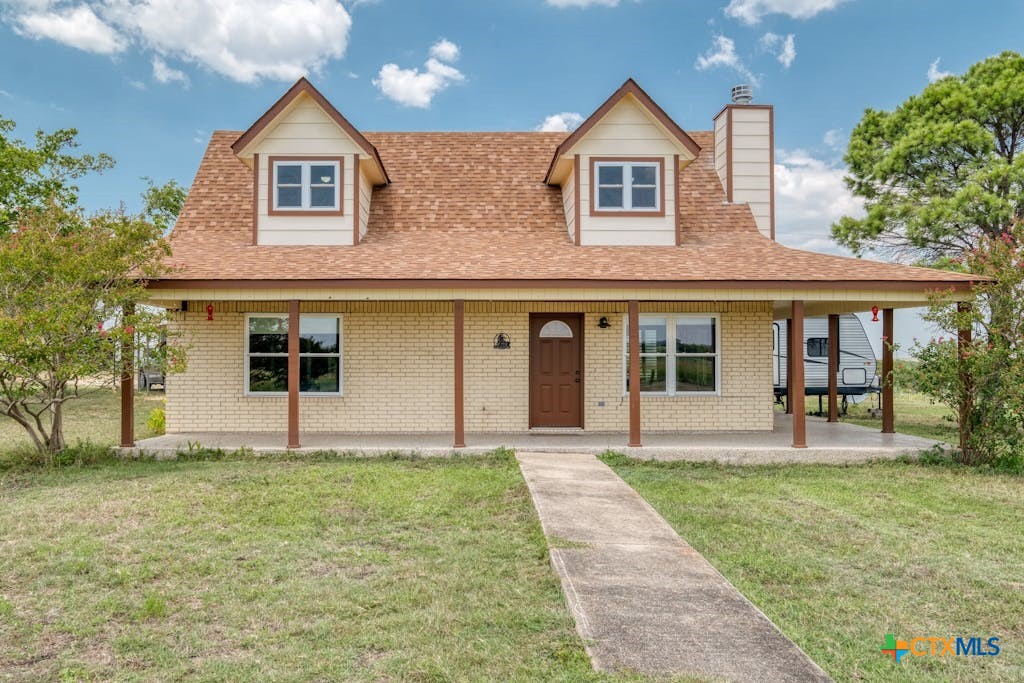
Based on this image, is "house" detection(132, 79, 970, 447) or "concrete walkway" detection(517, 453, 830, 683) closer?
"concrete walkway" detection(517, 453, 830, 683)

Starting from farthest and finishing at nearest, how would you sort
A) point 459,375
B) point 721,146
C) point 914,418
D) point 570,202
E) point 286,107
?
point 914,418 < point 721,146 < point 570,202 < point 286,107 < point 459,375

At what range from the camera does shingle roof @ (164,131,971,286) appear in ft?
35.6

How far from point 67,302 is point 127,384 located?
181 cm

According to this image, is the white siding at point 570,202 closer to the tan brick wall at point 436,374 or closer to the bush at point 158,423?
the tan brick wall at point 436,374

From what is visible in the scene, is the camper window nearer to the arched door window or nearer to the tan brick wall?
the tan brick wall

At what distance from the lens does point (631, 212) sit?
1320cm

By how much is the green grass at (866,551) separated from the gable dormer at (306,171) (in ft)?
23.1

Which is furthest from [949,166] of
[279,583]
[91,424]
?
[91,424]

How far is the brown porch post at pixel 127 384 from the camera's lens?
10133mm

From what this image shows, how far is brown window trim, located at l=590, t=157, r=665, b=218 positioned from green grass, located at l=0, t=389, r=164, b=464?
353 inches

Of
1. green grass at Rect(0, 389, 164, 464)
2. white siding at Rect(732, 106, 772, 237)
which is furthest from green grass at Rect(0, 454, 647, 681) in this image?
white siding at Rect(732, 106, 772, 237)

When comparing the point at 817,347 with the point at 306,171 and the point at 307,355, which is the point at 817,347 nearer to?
the point at 307,355

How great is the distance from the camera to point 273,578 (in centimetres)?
533

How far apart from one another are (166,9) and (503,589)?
64.6 feet
